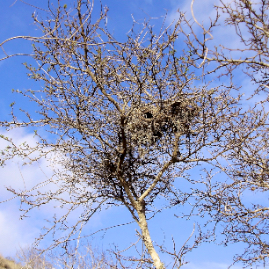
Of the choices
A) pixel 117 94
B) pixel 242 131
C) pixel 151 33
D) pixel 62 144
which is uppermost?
pixel 151 33

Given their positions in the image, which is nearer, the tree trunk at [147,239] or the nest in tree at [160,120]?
the tree trunk at [147,239]

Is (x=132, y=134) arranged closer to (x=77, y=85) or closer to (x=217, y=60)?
(x=77, y=85)

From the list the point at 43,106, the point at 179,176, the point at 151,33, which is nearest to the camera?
the point at 151,33

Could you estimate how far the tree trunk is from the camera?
4189 millimetres

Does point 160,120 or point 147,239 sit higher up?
point 160,120

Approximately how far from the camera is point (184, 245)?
441 cm

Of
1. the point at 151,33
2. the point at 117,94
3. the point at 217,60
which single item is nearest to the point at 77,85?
the point at 117,94

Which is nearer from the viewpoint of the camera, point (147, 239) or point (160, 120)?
point (147, 239)

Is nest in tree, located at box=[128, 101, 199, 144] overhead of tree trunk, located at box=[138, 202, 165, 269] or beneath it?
overhead

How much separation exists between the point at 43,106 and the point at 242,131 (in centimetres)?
306

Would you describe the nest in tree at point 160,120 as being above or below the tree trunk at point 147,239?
above

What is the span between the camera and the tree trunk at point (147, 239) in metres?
4.19

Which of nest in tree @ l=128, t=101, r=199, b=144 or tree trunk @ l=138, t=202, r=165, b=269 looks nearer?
tree trunk @ l=138, t=202, r=165, b=269

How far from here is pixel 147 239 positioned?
4.36 metres
